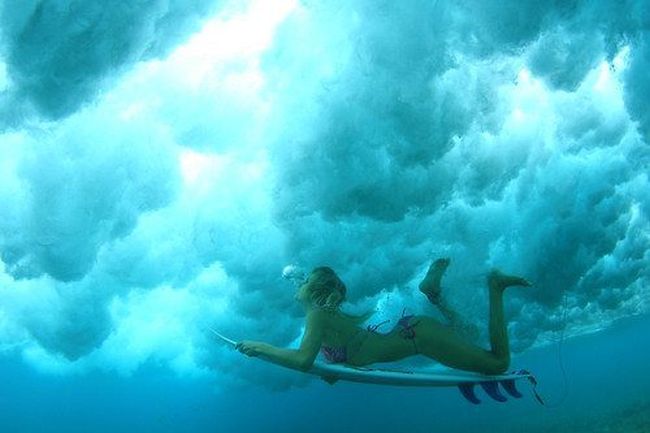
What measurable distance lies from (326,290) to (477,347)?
2.05m

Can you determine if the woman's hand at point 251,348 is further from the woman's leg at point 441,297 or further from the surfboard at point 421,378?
the woman's leg at point 441,297

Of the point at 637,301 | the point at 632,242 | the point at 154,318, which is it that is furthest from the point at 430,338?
the point at 637,301

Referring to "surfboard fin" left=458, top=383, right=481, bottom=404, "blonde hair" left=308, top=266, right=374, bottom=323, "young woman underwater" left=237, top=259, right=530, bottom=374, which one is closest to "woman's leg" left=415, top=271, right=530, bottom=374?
"young woman underwater" left=237, top=259, right=530, bottom=374

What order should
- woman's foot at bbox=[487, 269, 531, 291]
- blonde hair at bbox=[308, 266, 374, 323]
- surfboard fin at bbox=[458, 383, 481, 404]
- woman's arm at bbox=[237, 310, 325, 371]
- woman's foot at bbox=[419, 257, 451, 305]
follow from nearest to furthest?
woman's arm at bbox=[237, 310, 325, 371]
blonde hair at bbox=[308, 266, 374, 323]
woman's foot at bbox=[487, 269, 531, 291]
woman's foot at bbox=[419, 257, 451, 305]
surfboard fin at bbox=[458, 383, 481, 404]

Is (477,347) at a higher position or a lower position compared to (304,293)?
lower

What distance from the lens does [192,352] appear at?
188ft

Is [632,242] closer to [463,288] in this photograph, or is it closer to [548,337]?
[463,288]

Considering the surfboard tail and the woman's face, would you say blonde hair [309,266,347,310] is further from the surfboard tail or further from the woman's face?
the surfboard tail

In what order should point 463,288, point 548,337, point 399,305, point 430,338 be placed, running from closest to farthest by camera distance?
point 430,338
point 463,288
point 399,305
point 548,337

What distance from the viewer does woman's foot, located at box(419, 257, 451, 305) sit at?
6098mm

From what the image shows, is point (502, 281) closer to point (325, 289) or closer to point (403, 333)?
point (403, 333)

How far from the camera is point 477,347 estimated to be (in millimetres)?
6070

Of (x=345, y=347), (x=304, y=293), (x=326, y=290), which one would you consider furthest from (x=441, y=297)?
(x=304, y=293)

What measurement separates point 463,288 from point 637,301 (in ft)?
96.7
